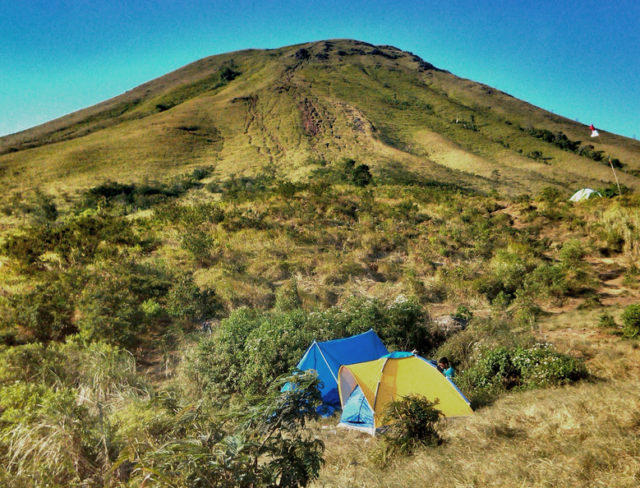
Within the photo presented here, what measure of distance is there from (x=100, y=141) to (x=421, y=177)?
3958 centimetres

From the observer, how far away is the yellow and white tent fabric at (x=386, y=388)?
6695 millimetres

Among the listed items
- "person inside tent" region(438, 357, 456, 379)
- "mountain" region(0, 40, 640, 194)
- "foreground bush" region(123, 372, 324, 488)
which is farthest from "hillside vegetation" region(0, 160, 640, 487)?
"mountain" region(0, 40, 640, 194)

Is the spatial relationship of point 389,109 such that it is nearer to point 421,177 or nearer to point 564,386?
point 421,177

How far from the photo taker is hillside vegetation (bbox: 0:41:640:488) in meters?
2.96

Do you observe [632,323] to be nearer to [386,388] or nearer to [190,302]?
[386,388]

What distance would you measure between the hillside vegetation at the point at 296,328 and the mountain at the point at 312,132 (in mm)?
8314

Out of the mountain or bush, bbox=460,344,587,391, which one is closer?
bush, bbox=460,344,587,391

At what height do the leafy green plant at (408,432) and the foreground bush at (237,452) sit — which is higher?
the foreground bush at (237,452)

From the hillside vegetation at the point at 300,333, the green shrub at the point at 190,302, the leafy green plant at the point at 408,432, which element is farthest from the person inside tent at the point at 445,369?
the green shrub at the point at 190,302

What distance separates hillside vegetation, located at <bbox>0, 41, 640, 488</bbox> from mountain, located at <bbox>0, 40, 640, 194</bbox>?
8314 mm

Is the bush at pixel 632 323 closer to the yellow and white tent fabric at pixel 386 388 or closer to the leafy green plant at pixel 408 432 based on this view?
the yellow and white tent fabric at pixel 386 388

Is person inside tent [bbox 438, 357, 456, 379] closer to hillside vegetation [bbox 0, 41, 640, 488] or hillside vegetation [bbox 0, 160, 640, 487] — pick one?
hillside vegetation [bbox 0, 160, 640, 487]

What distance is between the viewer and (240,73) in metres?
91.4

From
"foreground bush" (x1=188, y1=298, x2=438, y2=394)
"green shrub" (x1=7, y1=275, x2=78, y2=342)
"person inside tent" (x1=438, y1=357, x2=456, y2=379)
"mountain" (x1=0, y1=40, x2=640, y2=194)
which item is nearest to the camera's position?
"person inside tent" (x1=438, y1=357, x2=456, y2=379)
